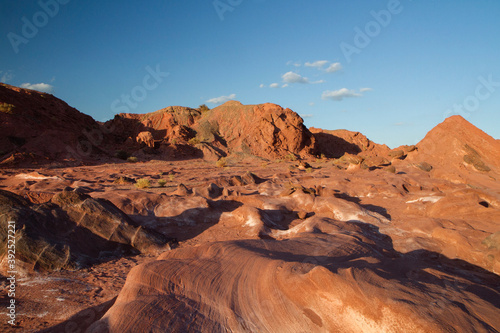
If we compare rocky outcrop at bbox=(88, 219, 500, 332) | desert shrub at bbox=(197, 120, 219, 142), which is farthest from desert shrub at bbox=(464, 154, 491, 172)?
desert shrub at bbox=(197, 120, 219, 142)

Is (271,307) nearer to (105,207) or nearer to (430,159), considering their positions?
(105,207)

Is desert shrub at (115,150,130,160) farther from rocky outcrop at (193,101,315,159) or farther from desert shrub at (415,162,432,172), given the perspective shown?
desert shrub at (415,162,432,172)

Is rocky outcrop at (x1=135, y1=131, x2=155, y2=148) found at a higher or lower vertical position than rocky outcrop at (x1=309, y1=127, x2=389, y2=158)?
lower

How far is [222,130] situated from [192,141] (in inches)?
219

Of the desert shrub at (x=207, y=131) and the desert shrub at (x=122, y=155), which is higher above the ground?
the desert shrub at (x=207, y=131)

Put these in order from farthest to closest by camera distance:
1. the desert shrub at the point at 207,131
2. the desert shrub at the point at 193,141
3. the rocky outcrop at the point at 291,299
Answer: the desert shrub at the point at 207,131 → the desert shrub at the point at 193,141 → the rocky outcrop at the point at 291,299

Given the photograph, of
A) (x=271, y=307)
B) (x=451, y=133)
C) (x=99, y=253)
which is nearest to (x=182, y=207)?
(x=99, y=253)

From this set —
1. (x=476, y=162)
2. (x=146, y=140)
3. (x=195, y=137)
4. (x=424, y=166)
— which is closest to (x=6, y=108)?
(x=146, y=140)

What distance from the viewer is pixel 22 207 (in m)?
4.73

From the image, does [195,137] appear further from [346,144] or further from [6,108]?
[346,144]

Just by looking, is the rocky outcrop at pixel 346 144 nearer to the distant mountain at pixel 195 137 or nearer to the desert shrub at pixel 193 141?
the distant mountain at pixel 195 137

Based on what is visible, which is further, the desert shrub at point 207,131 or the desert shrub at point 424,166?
the desert shrub at point 207,131

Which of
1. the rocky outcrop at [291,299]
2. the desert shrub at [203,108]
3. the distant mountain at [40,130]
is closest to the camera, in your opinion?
the rocky outcrop at [291,299]

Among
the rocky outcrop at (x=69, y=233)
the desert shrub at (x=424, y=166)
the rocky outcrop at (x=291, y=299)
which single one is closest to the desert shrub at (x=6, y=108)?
the rocky outcrop at (x=69, y=233)
